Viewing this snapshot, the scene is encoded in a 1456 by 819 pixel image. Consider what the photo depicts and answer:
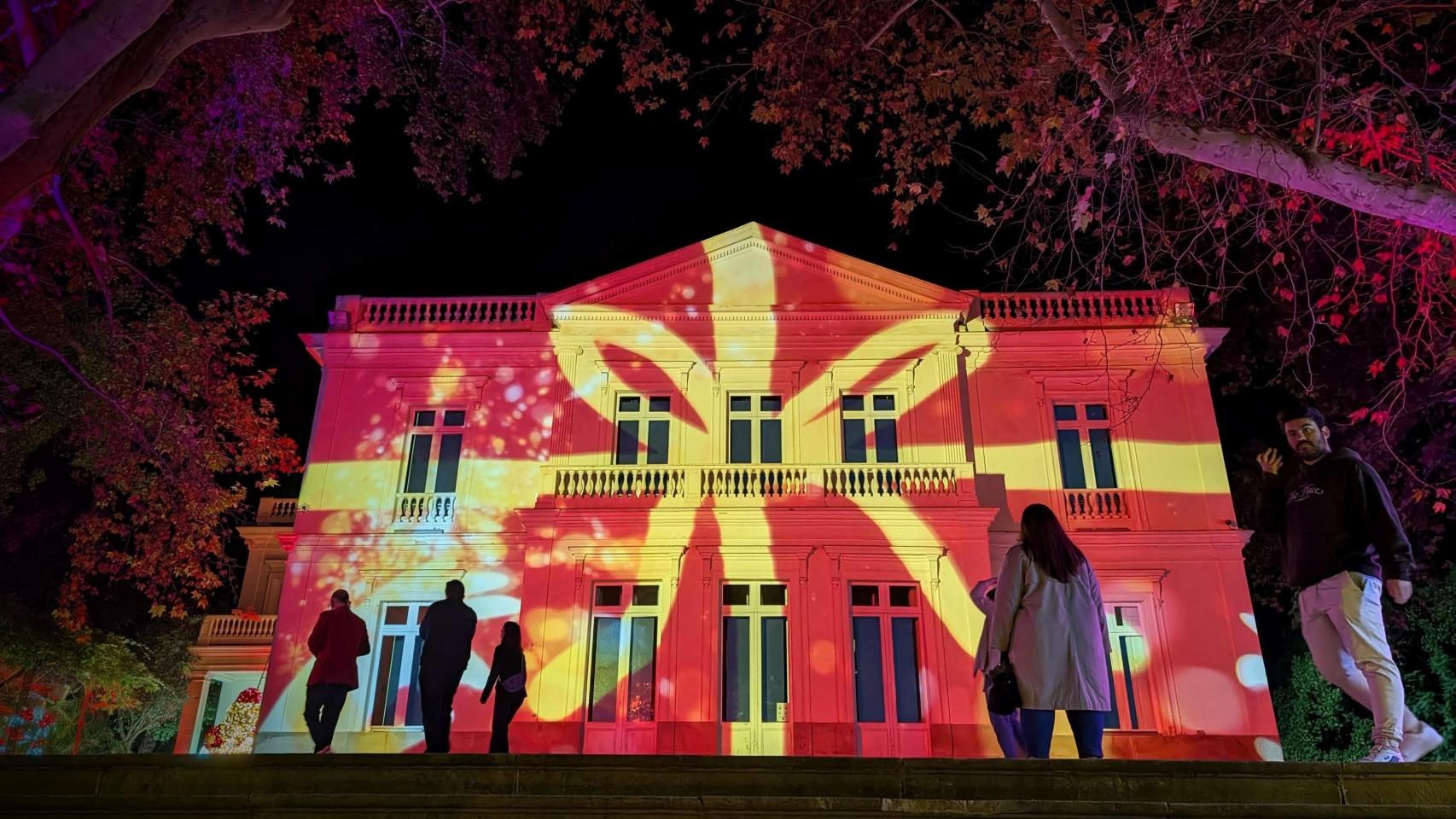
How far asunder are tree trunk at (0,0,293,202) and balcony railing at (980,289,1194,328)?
12.8 metres

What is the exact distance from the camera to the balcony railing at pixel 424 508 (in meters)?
15.6

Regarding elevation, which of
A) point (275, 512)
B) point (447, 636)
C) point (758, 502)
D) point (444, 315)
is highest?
point (444, 315)

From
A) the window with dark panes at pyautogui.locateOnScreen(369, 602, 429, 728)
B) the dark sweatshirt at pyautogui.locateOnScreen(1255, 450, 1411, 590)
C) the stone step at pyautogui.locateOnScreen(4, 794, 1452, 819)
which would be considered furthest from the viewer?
the window with dark panes at pyautogui.locateOnScreen(369, 602, 429, 728)

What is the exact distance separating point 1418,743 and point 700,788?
12.6 feet

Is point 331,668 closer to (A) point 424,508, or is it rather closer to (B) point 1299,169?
(A) point 424,508

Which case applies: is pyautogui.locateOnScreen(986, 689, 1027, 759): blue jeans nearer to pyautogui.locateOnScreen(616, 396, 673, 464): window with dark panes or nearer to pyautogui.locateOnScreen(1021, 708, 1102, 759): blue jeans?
pyautogui.locateOnScreen(1021, 708, 1102, 759): blue jeans

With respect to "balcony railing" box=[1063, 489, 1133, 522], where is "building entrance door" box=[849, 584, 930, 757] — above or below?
below

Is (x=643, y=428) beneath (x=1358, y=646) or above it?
above

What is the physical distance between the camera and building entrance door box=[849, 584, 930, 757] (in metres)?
13.6

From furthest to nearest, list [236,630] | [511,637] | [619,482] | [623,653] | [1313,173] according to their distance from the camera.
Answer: [236,630] → [619,482] → [623,653] → [511,637] → [1313,173]

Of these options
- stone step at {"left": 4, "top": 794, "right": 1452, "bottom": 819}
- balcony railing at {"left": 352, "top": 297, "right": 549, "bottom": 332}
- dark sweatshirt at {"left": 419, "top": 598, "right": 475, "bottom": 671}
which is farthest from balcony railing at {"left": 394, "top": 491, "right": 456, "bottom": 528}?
stone step at {"left": 4, "top": 794, "right": 1452, "bottom": 819}

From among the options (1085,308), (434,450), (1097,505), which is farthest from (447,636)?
(1085,308)

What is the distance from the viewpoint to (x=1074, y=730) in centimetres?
485

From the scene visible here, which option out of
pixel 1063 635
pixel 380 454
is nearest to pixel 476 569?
pixel 380 454
